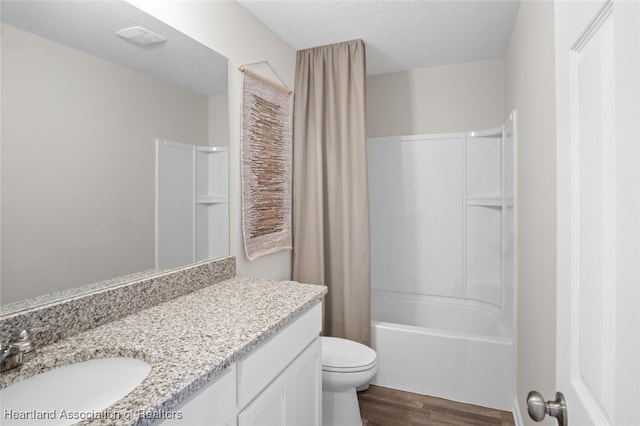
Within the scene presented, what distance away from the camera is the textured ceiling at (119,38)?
1035 millimetres

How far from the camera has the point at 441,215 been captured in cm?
301

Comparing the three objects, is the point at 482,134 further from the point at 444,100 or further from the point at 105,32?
the point at 105,32

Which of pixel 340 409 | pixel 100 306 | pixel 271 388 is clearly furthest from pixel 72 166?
pixel 340 409

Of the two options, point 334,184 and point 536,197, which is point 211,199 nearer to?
point 334,184

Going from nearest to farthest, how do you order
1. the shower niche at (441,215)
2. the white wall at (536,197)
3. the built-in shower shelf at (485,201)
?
the white wall at (536,197) < the built-in shower shelf at (485,201) < the shower niche at (441,215)

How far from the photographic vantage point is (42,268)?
106 cm

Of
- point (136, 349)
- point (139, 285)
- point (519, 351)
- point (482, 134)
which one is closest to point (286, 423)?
point (136, 349)

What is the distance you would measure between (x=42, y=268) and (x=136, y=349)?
0.40 metres

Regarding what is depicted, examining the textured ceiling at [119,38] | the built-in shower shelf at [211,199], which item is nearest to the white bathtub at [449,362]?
the built-in shower shelf at [211,199]

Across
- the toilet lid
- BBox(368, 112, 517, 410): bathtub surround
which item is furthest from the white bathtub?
the toilet lid

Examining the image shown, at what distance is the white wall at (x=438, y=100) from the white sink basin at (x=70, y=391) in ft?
9.03

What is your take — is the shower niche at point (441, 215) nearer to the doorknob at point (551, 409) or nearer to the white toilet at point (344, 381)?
the white toilet at point (344, 381)

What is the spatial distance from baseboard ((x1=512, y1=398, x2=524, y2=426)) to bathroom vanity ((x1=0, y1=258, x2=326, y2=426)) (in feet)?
3.86

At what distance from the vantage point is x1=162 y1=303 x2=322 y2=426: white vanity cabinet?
93 centimetres
